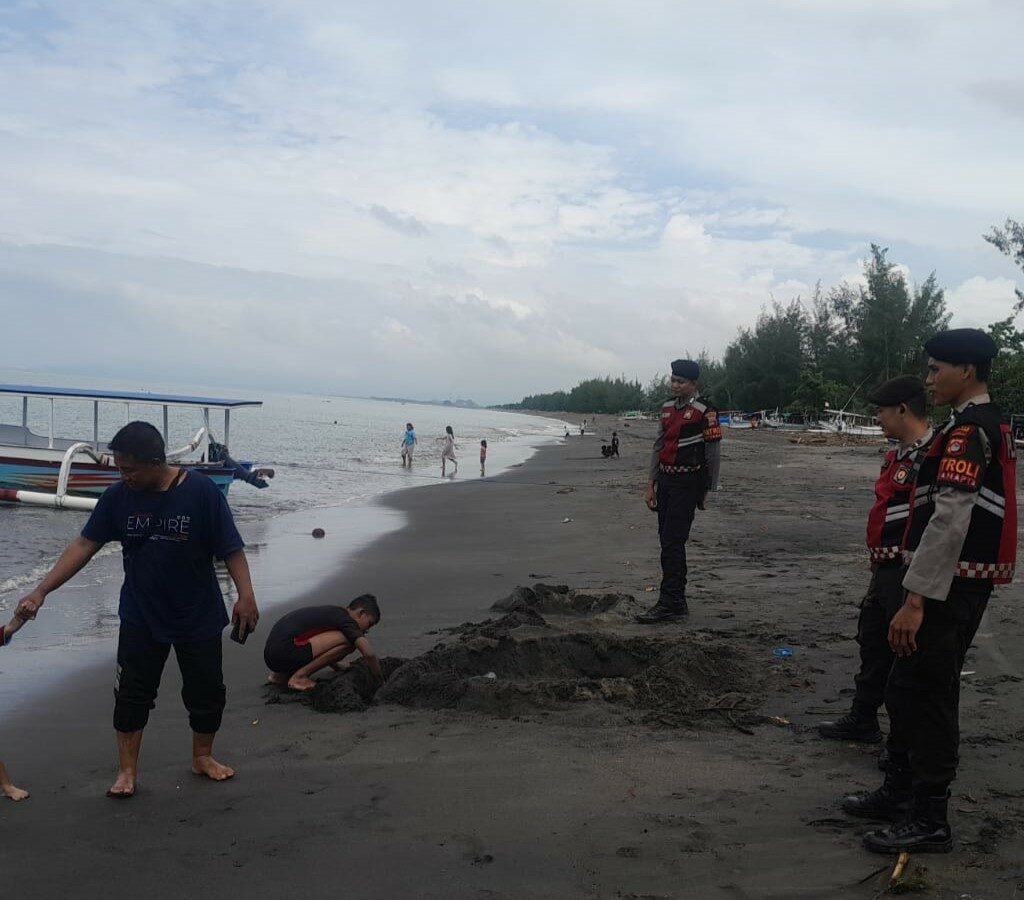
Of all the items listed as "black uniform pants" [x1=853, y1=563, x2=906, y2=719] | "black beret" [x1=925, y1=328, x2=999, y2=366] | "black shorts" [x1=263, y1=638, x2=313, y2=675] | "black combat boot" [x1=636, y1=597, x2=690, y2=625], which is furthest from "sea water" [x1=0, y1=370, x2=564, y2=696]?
"black beret" [x1=925, y1=328, x2=999, y2=366]

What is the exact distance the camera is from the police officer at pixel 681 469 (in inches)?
288

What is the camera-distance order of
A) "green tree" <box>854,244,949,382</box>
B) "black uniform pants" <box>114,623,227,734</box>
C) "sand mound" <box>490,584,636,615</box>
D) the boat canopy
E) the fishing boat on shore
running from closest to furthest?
"black uniform pants" <box>114,623,227,734</box>
"sand mound" <box>490,584,636,615</box>
the boat canopy
the fishing boat on shore
"green tree" <box>854,244,949,382</box>

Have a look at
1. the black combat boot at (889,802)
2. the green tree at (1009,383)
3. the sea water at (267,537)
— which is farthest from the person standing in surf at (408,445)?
the black combat boot at (889,802)

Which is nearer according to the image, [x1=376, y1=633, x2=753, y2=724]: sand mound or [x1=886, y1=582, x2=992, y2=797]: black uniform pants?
[x1=886, y1=582, x2=992, y2=797]: black uniform pants

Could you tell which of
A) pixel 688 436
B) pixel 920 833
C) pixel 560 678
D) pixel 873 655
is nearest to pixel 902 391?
pixel 873 655

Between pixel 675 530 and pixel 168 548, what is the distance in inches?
169

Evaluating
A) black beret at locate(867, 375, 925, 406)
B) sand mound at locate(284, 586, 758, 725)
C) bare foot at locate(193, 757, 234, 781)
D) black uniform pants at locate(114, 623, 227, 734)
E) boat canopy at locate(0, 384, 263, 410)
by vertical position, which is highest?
black beret at locate(867, 375, 925, 406)

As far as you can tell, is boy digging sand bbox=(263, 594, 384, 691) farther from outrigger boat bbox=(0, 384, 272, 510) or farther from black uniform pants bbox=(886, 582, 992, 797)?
outrigger boat bbox=(0, 384, 272, 510)

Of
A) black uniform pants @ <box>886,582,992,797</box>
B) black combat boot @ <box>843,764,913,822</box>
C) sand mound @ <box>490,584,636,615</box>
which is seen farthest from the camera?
sand mound @ <box>490,584,636,615</box>

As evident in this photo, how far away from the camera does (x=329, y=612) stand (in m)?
5.67

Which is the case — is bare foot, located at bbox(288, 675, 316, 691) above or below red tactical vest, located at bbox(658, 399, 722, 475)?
below

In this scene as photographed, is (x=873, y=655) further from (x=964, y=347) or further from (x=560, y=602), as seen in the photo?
(x=560, y=602)

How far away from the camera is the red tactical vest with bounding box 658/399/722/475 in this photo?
7.32 metres

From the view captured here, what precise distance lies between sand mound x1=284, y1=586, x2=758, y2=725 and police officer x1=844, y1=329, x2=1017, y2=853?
1.56m
